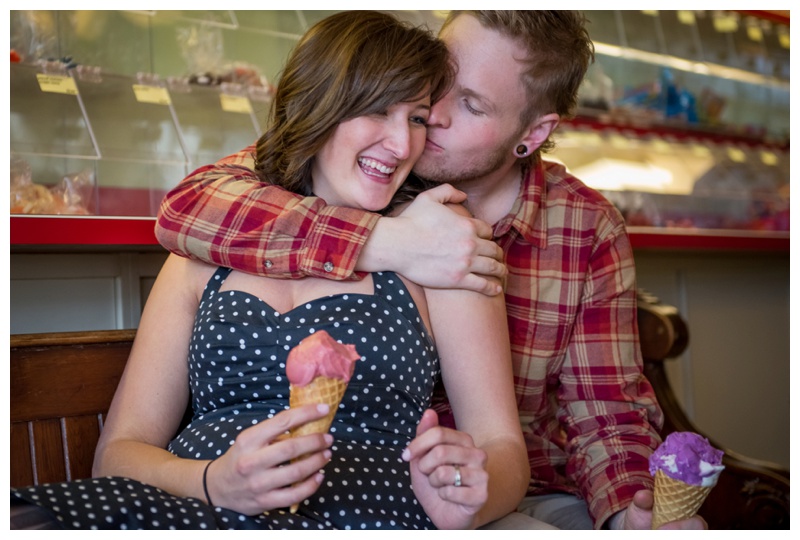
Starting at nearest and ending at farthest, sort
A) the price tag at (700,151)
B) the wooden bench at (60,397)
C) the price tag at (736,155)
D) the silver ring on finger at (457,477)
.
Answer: the silver ring on finger at (457,477) → the wooden bench at (60,397) → the price tag at (700,151) → the price tag at (736,155)

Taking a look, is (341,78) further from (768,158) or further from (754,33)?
(754,33)

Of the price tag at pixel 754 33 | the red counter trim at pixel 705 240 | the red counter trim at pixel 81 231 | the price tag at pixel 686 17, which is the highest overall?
the price tag at pixel 686 17

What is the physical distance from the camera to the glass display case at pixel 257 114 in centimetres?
216

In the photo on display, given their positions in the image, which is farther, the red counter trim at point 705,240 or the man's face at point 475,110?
the red counter trim at point 705,240

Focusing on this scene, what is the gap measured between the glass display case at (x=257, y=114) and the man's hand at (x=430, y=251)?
2.43ft

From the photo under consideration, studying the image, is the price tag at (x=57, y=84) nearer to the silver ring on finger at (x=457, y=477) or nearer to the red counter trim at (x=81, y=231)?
the red counter trim at (x=81, y=231)

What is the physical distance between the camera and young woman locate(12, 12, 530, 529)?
Result: 1236 mm

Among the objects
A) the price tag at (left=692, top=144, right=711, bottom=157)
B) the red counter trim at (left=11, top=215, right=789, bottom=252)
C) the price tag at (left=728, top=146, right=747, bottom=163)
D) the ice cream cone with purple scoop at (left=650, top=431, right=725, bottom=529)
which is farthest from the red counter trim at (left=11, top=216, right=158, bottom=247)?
the price tag at (left=728, top=146, right=747, bottom=163)

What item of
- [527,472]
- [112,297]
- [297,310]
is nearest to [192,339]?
[297,310]

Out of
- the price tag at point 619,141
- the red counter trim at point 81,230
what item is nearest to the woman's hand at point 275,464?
the red counter trim at point 81,230

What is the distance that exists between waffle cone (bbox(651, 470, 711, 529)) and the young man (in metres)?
0.19

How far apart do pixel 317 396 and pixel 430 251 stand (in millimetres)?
432
